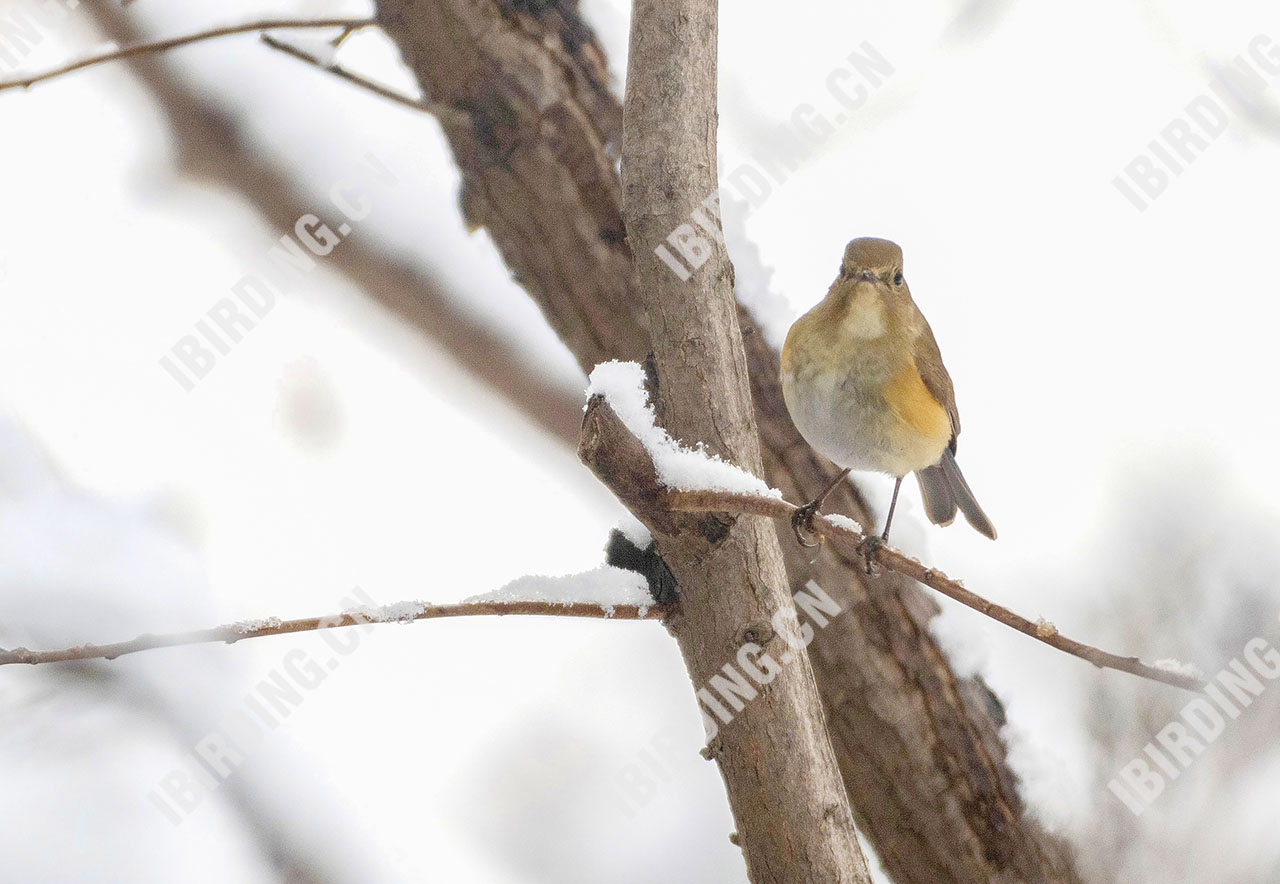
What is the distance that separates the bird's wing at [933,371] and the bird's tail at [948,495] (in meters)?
0.18

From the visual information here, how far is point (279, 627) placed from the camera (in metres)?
1.12

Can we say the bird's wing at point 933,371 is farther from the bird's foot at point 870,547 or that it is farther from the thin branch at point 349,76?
the thin branch at point 349,76

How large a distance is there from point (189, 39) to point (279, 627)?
149 cm

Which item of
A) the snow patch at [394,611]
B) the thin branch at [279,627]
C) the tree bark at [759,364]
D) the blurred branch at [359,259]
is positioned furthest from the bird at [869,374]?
the blurred branch at [359,259]

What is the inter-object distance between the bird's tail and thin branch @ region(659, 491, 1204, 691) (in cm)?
85

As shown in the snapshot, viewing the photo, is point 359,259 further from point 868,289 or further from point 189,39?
point 868,289

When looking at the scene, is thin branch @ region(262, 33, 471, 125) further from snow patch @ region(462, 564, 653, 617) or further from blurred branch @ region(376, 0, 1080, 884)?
snow patch @ region(462, 564, 653, 617)

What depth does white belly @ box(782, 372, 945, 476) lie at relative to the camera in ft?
5.92

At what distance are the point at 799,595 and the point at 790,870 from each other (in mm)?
957

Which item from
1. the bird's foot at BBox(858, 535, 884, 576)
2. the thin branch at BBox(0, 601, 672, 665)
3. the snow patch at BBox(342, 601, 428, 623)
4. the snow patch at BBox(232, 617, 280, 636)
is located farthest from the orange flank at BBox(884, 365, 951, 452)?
the snow patch at BBox(232, 617, 280, 636)

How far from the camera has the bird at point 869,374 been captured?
1.81 m

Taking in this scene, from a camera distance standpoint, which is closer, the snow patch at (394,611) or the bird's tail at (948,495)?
the snow patch at (394,611)

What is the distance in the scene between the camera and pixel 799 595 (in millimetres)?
2238

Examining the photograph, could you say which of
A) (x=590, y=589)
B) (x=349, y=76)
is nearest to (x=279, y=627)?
(x=590, y=589)
